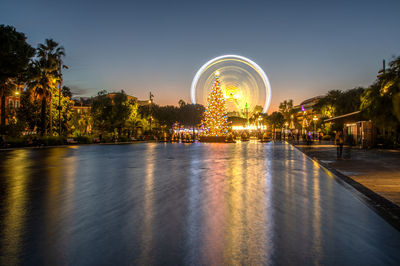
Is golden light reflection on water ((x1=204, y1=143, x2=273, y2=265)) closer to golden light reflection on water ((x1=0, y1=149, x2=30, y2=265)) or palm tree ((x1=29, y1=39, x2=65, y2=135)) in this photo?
golden light reflection on water ((x1=0, y1=149, x2=30, y2=265))

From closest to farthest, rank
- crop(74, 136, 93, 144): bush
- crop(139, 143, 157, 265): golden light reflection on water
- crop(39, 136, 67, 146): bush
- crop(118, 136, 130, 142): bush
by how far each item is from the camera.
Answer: crop(139, 143, 157, 265): golden light reflection on water < crop(39, 136, 67, 146): bush < crop(74, 136, 93, 144): bush < crop(118, 136, 130, 142): bush

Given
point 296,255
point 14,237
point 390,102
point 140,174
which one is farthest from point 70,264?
point 390,102

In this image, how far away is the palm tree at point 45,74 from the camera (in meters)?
45.5

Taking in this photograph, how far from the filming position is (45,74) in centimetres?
4647

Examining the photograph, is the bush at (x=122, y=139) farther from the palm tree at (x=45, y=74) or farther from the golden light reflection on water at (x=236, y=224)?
the golden light reflection on water at (x=236, y=224)

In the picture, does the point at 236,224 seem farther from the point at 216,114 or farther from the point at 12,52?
the point at 216,114

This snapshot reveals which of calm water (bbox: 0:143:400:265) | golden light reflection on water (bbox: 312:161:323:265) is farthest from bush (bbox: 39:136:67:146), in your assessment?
golden light reflection on water (bbox: 312:161:323:265)

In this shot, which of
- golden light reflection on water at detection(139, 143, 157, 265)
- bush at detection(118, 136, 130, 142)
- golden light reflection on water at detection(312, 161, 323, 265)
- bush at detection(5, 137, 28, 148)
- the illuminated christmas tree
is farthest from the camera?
bush at detection(118, 136, 130, 142)

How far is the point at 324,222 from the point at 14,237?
5.16 m

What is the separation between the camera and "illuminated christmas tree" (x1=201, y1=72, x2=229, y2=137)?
60406 millimetres

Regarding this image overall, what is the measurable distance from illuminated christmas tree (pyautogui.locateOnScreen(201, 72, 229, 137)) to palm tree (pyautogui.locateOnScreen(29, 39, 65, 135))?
82.5 ft

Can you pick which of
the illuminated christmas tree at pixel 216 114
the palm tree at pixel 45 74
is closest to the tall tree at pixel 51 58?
the palm tree at pixel 45 74

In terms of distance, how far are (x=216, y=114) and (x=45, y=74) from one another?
2776 cm

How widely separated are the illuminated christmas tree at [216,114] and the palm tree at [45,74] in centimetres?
2514
